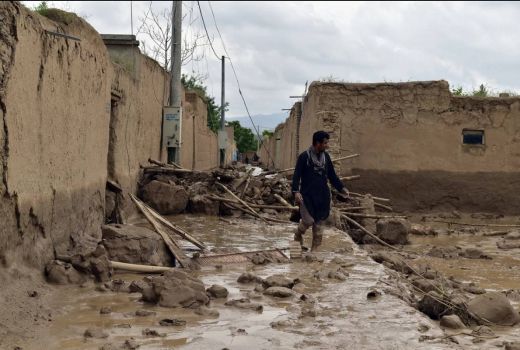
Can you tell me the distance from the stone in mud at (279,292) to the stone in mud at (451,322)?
1241 millimetres

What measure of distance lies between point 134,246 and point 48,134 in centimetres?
140

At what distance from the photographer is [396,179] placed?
1302 cm

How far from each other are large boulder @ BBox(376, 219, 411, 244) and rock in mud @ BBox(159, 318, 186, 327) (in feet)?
21.1

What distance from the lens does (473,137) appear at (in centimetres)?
1315

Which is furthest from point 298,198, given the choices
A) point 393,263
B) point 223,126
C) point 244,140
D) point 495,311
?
point 244,140

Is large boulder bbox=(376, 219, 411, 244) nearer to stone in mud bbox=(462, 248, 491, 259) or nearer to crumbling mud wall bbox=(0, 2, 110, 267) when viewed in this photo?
stone in mud bbox=(462, 248, 491, 259)

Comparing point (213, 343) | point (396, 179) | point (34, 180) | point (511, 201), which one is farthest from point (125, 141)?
point (511, 201)

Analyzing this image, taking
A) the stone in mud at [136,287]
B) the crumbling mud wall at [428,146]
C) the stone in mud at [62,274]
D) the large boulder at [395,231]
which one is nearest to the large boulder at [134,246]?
the stone in mud at [62,274]

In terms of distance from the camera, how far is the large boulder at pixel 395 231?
9.88 m

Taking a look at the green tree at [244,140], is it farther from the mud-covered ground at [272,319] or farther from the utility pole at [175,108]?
the mud-covered ground at [272,319]

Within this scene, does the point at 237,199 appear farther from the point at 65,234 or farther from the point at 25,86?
the point at 25,86

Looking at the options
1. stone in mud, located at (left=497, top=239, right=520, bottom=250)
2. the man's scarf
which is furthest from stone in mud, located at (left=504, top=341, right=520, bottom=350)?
stone in mud, located at (left=497, top=239, right=520, bottom=250)

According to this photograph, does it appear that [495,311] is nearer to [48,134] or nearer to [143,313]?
[143,313]

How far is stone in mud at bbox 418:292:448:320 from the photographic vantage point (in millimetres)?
4820
